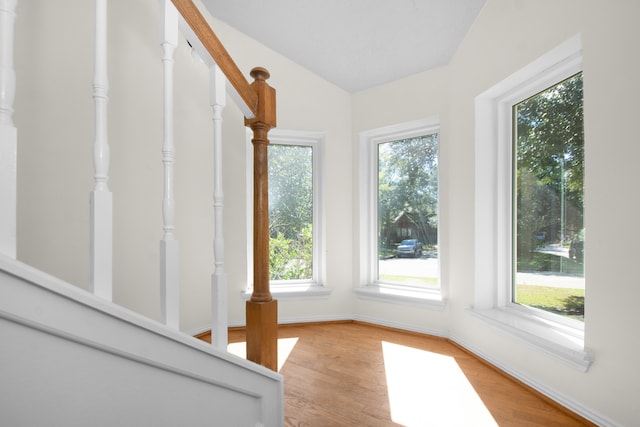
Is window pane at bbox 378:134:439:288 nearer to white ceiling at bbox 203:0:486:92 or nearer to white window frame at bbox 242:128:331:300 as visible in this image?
white window frame at bbox 242:128:331:300

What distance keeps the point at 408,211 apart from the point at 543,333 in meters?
1.27

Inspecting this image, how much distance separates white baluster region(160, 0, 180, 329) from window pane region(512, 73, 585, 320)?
185 cm

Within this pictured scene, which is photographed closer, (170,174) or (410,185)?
(170,174)

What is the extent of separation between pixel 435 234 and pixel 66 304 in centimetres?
242

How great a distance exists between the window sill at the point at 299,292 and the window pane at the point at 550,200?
1.40 m

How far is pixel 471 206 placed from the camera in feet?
7.01

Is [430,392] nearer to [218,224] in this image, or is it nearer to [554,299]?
[554,299]

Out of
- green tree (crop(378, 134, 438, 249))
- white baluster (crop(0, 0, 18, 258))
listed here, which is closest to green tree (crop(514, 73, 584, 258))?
green tree (crop(378, 134, 438, 249))

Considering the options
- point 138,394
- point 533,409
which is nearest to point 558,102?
point 533,409

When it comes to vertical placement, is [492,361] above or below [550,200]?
below

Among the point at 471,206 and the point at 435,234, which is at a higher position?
the point at 471,206

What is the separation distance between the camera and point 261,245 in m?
1.16

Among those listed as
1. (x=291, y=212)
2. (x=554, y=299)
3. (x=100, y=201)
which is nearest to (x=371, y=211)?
(x=291, y=212)

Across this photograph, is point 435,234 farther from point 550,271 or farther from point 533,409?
point 533,409
